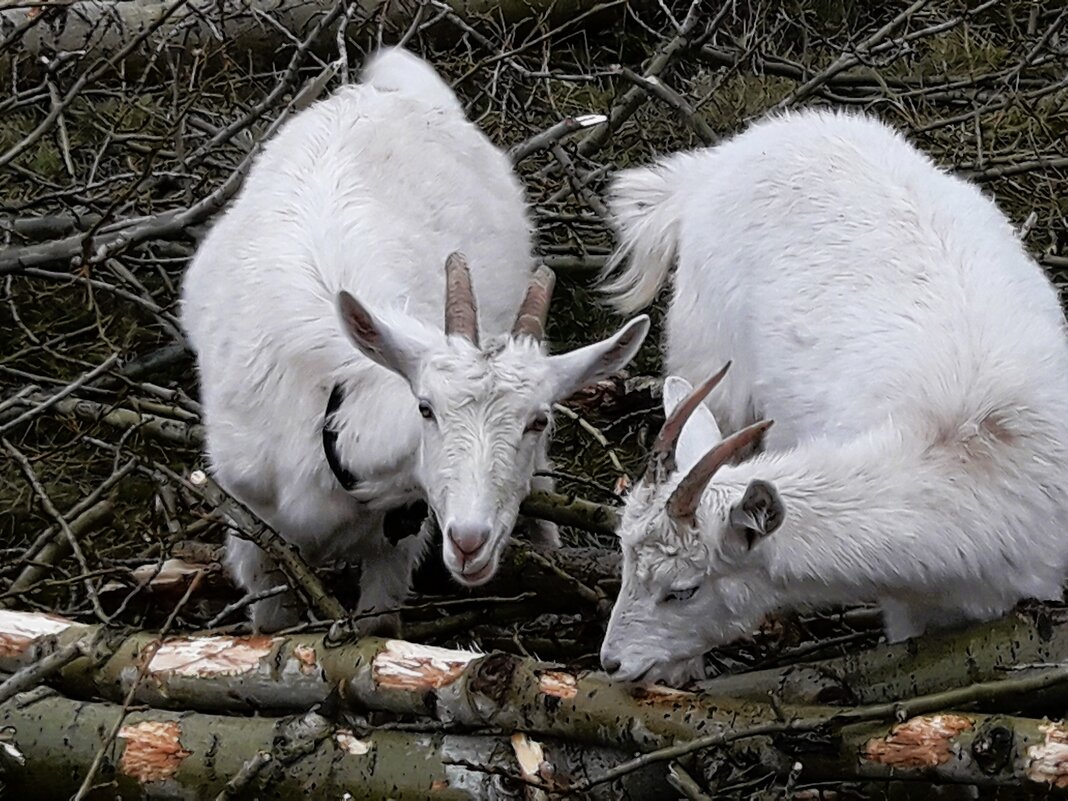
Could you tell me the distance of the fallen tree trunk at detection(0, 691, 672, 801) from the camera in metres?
3.51

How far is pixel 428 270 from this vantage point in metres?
5.05

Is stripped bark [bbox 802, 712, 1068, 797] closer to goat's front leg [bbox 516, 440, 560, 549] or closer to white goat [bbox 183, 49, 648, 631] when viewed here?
white goat [bbox 183, 49, 648, 631]

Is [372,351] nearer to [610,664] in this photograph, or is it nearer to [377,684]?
[377,684]

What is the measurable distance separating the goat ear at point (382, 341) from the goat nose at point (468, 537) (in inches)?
20.9

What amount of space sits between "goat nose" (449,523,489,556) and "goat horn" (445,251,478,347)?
0.58 m

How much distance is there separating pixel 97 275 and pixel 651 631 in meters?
3.54

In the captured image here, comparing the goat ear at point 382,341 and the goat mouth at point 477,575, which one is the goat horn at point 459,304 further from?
the goat mouth at point 477,575

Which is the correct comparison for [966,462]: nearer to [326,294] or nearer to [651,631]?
[651,631]

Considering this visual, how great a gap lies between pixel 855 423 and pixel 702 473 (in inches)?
29.4

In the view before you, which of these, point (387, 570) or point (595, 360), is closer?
point (595, 360)

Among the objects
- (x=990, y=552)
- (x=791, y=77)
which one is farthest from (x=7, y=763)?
(x=791, y=77)

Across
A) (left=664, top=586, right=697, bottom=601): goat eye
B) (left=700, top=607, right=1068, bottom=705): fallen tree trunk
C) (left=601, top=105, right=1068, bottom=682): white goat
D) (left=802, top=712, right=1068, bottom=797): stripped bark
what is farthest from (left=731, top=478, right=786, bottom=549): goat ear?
(left=802, top=712, right=1068, bottom=797): stripped bark

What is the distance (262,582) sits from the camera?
189 inches

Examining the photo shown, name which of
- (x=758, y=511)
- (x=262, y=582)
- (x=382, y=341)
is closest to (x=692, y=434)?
(x=758, y=511)
